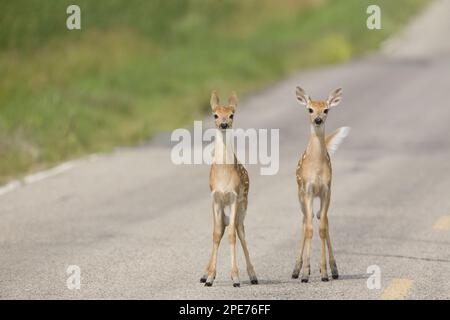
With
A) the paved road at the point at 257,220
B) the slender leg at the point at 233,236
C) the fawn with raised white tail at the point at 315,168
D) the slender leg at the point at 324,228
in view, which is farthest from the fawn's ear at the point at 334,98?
the paved road at the point at 257,220

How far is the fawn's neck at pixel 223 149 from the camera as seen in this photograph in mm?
10703

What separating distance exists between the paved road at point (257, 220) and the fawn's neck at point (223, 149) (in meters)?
1.17

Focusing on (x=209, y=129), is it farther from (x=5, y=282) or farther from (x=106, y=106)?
(x=5, y=282)

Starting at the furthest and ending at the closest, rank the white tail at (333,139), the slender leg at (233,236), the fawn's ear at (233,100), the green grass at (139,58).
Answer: the green grass at (139,58) → the white tail at (333,139) → the slender leg at (233,236) → the fawn's ear at (233,100)

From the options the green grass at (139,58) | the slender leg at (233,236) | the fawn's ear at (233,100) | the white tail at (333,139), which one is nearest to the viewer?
the fawn's ear at (233,100)

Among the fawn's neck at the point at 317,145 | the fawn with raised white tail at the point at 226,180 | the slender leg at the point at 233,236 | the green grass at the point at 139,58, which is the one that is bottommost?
the slender leg at the point at 233,236

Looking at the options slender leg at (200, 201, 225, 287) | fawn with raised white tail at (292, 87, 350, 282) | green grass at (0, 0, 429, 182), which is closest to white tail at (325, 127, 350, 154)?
fawn with raised white tail at (292, 87, 350, 282)

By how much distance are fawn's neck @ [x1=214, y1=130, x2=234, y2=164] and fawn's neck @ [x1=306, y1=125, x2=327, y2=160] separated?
0.78 m

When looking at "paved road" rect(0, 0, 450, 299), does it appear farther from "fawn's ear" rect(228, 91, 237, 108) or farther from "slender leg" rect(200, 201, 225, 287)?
"fawn's ear" rect(228, 91, 237, 108)

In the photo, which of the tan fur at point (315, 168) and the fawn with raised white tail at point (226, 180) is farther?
the tan fur at point (315, 168)

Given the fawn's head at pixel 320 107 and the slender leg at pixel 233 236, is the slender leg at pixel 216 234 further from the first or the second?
the fawn's head at pixel 320 107

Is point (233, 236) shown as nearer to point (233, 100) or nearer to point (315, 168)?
point (315, 168)

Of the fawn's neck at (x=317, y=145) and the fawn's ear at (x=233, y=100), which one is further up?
the fawn's ear at (x=233, y=100)

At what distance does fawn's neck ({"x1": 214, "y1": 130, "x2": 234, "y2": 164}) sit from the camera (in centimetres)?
1070
